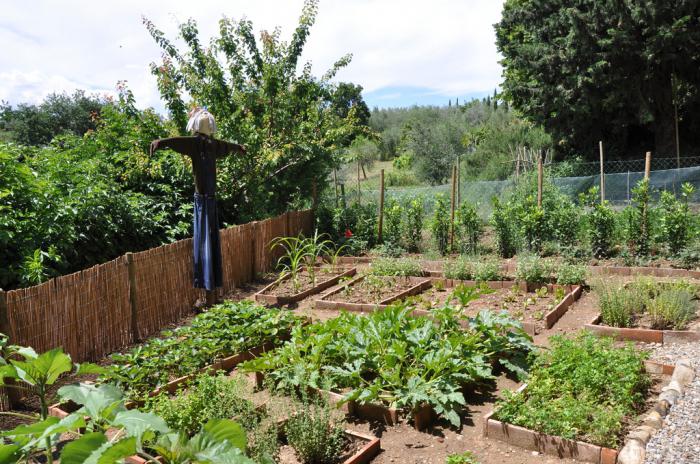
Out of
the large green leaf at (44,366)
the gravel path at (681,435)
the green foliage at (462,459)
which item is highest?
the large green leaf at (44,366)

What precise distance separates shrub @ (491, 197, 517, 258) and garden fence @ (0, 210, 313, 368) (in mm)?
4472

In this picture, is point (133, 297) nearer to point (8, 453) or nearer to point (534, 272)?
point (8, 453)

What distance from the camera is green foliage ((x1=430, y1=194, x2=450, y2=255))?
33.2ft

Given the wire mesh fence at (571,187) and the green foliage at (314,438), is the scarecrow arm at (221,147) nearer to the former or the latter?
the green foliage at (314,438)

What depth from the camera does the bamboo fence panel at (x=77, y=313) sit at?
4.79 metres

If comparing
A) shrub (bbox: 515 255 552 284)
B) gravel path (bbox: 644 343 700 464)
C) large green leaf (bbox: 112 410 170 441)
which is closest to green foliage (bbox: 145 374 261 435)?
large green leaf (bbox: 112 410 170 441)

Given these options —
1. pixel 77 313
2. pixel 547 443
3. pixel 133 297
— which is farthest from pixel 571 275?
pixel 77 313

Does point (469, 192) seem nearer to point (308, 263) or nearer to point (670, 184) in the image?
point (670, 184)

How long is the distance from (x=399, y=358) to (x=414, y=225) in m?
6.36

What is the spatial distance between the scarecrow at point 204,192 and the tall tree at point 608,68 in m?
12.3

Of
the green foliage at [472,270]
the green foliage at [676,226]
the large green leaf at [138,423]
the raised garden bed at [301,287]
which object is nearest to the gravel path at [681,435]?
the large green leaf at [138,423]

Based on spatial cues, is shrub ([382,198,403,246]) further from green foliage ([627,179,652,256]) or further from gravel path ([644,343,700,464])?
gravel path ([644,343,700,464])

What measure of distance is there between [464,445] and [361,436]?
0.72 metres

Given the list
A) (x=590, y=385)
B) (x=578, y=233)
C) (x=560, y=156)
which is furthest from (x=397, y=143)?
(x=590, y=385)
